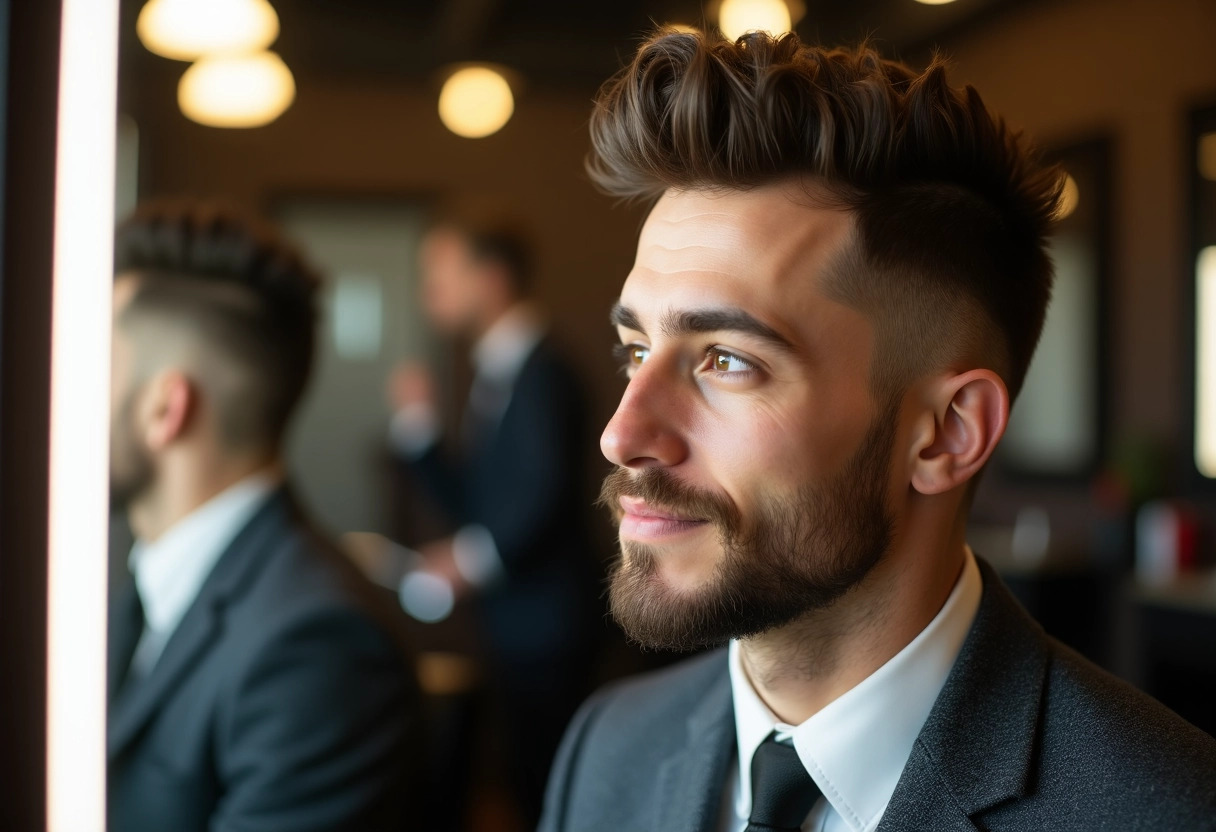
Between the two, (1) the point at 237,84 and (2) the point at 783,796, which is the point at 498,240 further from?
(2) the point at 783,796

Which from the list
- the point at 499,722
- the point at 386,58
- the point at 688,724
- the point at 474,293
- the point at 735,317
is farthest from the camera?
the point at 386,58

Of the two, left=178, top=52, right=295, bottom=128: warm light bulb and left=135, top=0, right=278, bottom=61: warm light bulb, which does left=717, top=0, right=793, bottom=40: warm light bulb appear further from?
left=178, top=52, right=295, bottom=128: warm light bulb

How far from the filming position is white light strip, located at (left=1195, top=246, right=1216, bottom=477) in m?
2.57

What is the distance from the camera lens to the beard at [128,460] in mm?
1634

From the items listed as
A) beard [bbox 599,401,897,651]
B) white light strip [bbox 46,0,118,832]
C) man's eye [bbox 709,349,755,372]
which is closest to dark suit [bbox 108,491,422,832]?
white light strip [bbox 46,0,118,832]

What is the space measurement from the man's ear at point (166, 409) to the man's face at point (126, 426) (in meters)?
0.02

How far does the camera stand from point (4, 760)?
1.02 m

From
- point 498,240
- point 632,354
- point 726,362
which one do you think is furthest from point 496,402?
point 726,362

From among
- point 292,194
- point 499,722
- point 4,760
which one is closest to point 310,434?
point 292,194

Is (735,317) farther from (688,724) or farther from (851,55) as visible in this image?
(688,724)

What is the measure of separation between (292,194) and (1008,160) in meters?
4.50

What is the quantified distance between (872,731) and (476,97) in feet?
11.9

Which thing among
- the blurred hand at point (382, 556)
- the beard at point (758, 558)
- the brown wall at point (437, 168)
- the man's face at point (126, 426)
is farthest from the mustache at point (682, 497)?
the brown wall at point (437, 168)

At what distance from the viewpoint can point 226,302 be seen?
Answer: 1.72 meters
